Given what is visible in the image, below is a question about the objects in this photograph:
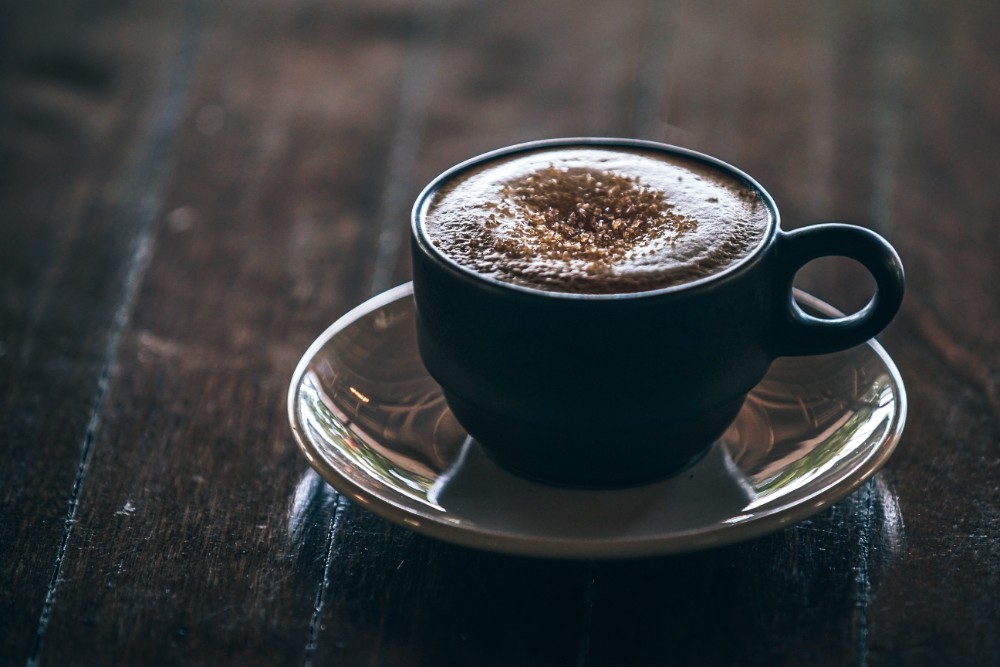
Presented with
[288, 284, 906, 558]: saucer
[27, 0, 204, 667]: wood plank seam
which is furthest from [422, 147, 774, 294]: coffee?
[27, 0, 204, 667]: wood plank seam

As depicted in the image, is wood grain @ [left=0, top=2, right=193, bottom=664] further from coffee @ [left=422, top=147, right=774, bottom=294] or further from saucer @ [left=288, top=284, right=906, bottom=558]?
coffee @ [left=422, top=147, right=774, bottom=294]

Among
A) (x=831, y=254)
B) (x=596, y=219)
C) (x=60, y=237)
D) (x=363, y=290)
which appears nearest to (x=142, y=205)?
(x=60, y=237)

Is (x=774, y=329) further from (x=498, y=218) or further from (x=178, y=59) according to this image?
(x=178, y=59)

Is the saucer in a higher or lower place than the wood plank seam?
higher

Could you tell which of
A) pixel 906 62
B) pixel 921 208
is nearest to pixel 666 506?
pixel 921 208

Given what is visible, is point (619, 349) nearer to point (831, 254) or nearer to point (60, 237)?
point (831, 254)
